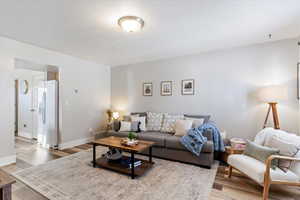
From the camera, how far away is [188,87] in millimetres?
→ 3998

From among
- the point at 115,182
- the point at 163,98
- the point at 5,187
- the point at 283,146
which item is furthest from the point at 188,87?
the point at 5,187

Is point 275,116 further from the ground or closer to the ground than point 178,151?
further from the ground

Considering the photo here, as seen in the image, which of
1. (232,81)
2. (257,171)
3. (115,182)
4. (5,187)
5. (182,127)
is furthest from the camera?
(232,81)

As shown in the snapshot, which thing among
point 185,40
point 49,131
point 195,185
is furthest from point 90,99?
point 195,185

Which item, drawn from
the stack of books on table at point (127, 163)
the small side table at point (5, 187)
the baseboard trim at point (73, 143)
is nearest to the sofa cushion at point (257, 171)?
the stack of books on table at point (127, 163)

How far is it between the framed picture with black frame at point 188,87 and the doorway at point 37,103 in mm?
3420

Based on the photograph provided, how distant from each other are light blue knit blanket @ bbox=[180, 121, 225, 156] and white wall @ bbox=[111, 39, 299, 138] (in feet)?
2.30

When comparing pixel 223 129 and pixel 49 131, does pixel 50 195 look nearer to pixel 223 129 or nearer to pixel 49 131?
pixel 49 131

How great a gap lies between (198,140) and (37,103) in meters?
5.00

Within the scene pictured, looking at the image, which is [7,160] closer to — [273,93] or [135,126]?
[135,126]

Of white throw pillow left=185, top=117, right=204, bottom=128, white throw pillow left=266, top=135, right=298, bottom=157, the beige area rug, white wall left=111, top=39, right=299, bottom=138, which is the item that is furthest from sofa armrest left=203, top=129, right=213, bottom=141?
white throw pillow left=266, top=135, right=298, bottom=157

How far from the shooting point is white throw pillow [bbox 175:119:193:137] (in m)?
3.28

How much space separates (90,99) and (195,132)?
3.37 m

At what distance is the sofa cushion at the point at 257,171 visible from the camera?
1.80 metres
